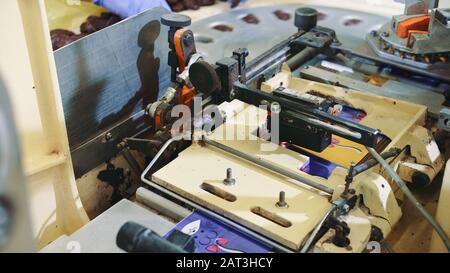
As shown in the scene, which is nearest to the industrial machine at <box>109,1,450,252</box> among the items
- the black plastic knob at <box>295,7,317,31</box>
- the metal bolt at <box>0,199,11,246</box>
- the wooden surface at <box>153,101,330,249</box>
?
the wooden surface at <box>153,101,330,249</box>

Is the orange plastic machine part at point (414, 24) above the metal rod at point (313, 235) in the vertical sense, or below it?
above

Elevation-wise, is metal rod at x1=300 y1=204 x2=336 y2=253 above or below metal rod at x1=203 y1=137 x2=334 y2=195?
below

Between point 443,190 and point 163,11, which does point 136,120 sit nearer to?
point 163,11

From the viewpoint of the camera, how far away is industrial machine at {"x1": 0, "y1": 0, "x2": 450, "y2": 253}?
161 centimetres

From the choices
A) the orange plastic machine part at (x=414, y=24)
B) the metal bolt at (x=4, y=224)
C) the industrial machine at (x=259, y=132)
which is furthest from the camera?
the orange plastic machine part at (x=414, y=24)

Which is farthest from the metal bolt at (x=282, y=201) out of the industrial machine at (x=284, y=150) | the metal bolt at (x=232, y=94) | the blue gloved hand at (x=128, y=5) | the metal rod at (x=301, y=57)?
the blue gloved hand at (x=128, y=5)

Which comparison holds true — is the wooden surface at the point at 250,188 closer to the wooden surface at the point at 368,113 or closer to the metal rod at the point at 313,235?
the metal rod at the point at 313,235

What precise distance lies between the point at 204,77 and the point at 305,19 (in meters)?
0.78

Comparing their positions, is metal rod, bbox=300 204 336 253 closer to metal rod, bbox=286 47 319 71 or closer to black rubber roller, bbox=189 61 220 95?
black rubber roller, bbox=189 61 220 95

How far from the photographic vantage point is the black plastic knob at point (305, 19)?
247 cm

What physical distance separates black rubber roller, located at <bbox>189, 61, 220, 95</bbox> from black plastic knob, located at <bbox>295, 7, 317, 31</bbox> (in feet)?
2.41

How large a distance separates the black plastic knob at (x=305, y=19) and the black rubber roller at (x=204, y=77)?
28.9 inches

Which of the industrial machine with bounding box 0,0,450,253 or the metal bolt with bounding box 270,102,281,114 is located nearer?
the industrial machine with bounding box 0,0,450,253
